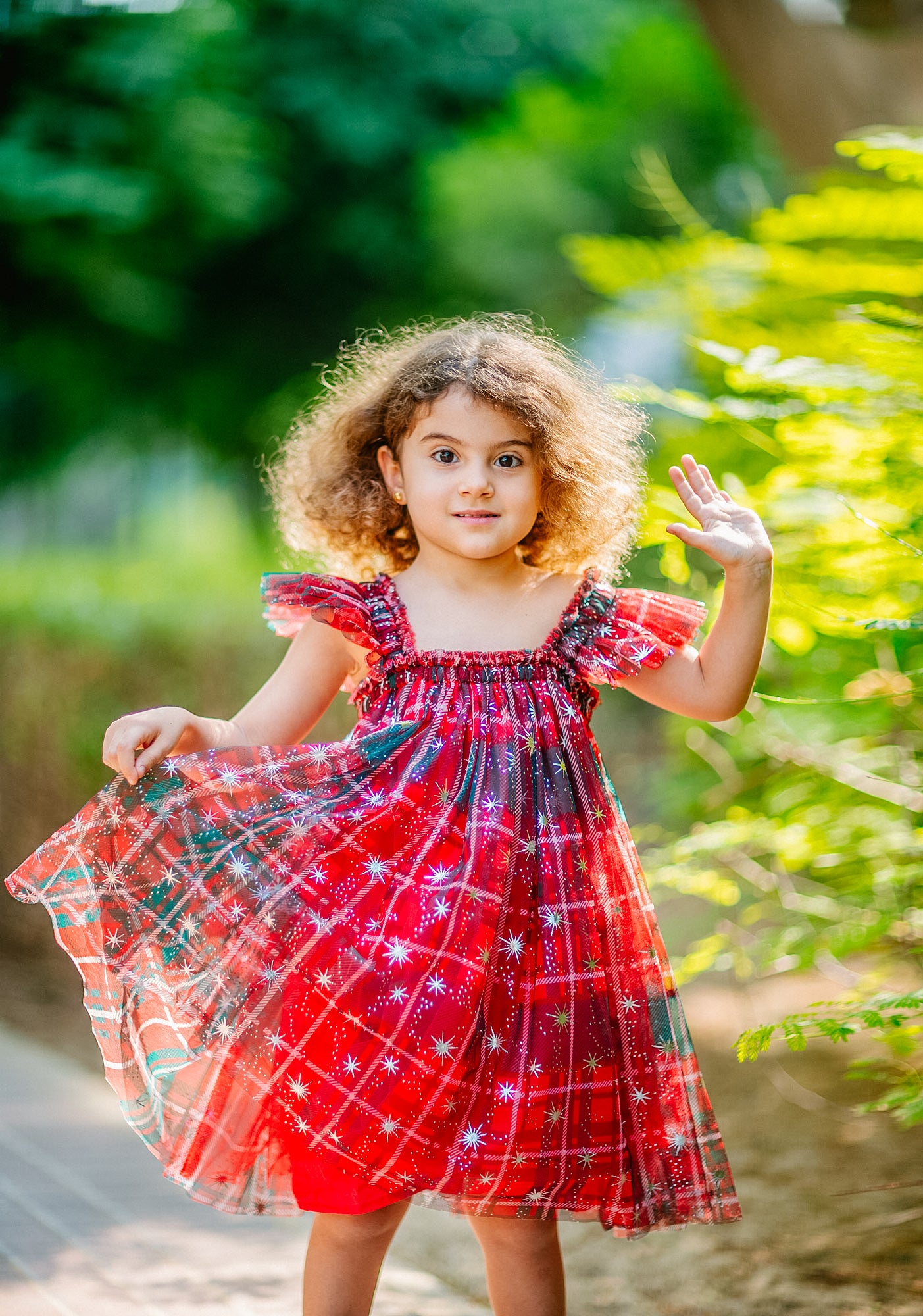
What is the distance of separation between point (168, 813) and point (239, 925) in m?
0.20

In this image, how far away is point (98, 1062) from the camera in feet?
13.6

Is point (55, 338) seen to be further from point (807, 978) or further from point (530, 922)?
point (530, 922)

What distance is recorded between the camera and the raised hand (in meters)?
1.84

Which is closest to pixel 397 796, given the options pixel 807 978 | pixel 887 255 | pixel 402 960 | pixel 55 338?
pixel 402 960

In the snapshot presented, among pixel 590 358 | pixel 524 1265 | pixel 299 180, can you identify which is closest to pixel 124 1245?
pixel 524 1265

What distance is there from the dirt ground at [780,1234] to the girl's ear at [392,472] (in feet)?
4.54

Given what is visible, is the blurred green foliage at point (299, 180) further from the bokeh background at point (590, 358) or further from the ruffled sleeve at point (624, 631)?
the ruffled sleeve at point (624, 631)

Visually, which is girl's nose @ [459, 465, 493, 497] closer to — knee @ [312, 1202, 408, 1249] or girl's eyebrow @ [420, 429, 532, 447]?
girl's eyebrow @ [420, 429, 532, 447]

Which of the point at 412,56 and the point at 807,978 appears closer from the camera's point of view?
the point at 807,978

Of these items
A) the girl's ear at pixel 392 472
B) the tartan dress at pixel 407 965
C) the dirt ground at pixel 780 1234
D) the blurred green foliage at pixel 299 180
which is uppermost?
the blurred green foliage at pixel 299 180

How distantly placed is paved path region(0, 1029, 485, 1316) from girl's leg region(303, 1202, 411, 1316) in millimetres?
784

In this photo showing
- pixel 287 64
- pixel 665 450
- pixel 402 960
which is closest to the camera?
pixel 402 960

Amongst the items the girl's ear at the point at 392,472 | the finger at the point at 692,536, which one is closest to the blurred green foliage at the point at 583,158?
the girl's ear at the point at 392,472

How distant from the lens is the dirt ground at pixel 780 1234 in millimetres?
2588
